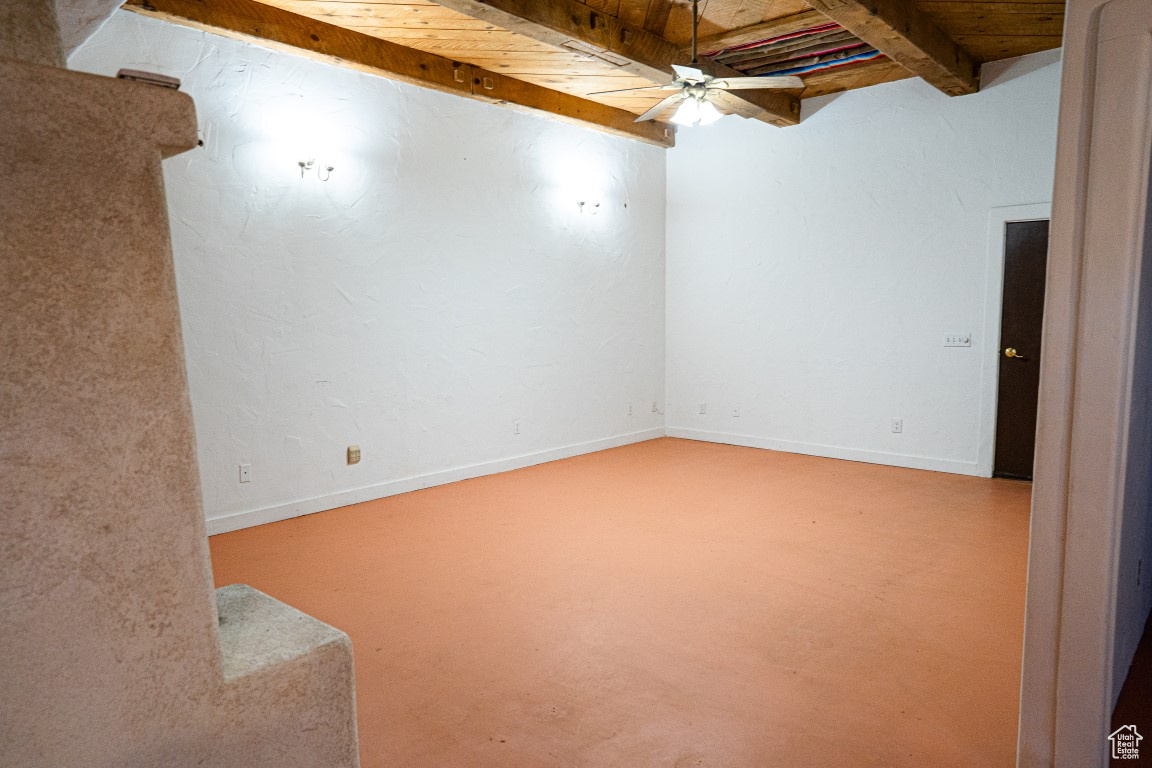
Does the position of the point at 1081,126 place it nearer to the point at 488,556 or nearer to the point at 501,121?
the point at 488,556

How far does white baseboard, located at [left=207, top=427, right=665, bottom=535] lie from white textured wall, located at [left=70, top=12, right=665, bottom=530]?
0.05ft

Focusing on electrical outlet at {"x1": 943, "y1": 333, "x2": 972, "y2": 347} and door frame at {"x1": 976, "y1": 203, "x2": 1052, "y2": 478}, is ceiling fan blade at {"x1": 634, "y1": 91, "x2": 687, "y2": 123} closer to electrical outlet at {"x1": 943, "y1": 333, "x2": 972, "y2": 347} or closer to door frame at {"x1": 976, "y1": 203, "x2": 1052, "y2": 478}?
door frame at {"x1": 976, "y1": 203, "x2": 1052, "y2": 478}

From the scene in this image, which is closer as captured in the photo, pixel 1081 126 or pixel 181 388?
pixel 181 388

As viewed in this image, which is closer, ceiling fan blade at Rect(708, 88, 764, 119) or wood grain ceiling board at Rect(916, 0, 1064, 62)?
wood grain ceiling board at Rect(916, 0, 1064, 62)

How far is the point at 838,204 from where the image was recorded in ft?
19.1

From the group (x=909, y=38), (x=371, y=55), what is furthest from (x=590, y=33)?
(x=909, y=38)

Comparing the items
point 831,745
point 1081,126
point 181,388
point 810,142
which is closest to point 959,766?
point 831,745

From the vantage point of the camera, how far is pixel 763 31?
4445mm

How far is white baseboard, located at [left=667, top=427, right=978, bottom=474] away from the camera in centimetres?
542

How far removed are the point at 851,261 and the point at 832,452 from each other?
164cm

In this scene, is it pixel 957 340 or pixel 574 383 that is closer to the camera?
pixel 957 340

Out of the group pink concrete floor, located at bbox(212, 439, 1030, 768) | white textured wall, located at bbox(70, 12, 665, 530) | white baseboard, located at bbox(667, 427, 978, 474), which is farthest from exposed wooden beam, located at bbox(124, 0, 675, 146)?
white baseboard, located at bbox(667, 427, 978, 474)

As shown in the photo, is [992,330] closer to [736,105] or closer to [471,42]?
[736,105]

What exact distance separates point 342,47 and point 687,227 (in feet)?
11.8
